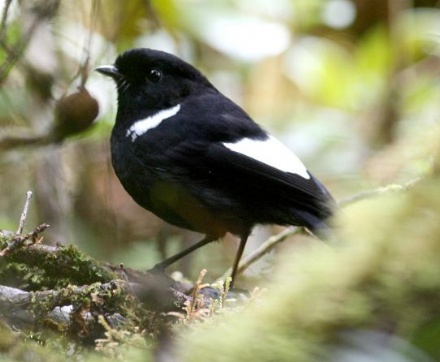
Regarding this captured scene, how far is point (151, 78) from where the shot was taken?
3.49 metres

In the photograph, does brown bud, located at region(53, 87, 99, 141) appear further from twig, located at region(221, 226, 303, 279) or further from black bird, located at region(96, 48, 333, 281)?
twig, located at region(221, 226, 303, 279)

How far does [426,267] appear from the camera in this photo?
104 centimetres

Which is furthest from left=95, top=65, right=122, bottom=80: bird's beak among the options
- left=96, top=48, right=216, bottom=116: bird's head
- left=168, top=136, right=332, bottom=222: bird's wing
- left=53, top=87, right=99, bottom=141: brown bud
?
left=168, top=136, right=332, bottom=222: bird's wing

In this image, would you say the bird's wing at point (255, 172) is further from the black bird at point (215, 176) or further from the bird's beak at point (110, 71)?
the bird's beak at point (110, 71)

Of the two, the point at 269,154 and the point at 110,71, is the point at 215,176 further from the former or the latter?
the point at 110,71

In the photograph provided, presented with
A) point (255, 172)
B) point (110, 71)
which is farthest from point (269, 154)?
point (110, 71)

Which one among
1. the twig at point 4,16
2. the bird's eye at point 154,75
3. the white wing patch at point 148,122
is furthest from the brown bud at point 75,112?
the bird's eye at point 154,75

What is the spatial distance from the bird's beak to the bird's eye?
0.12 m

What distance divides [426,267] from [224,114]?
233 cm

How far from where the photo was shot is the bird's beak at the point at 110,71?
3.44 m

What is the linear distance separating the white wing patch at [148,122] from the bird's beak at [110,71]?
0.80 ft

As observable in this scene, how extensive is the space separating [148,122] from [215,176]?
40 centimetres

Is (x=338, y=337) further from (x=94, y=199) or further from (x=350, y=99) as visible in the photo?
(x=350, y=99)

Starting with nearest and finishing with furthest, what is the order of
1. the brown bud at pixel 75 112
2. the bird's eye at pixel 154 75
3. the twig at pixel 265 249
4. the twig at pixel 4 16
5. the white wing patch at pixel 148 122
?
the twig at pixel 4 16, the brown bud at pixel 75 112, the white wing patch at pixel 148 122, the twig at pixel 265 249, the bird's eye at pixel 154 75
